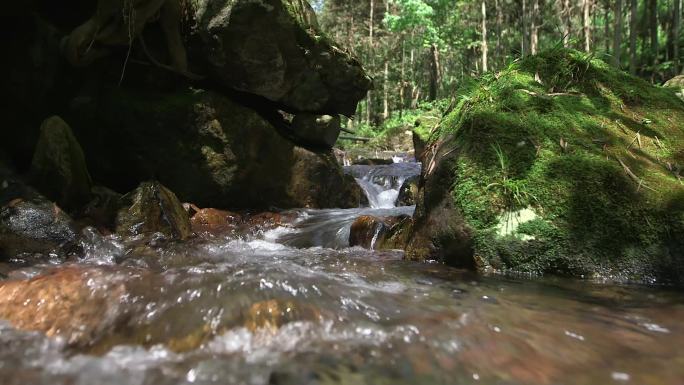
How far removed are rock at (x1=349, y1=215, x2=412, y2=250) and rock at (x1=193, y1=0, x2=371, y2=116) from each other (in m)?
4.01

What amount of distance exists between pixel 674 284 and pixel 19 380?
4.03 metres

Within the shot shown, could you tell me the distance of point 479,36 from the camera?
3525 cm

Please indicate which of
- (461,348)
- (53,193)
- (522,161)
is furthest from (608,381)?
(53,193)

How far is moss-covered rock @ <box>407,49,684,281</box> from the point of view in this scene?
3.68m

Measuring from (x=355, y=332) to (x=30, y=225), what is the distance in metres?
4.49

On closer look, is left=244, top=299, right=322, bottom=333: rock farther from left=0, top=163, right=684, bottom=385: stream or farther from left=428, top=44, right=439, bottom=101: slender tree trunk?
left=428, top=44, right=439, bottom=101: slender tree trunk

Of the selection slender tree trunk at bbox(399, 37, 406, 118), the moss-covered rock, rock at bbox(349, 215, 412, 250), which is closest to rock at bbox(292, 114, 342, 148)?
rock at bbox(349, 215, 412, 250)

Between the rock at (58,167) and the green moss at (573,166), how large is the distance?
15.7 feet

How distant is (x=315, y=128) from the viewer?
1032cm

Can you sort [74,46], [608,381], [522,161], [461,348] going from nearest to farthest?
[608,381] < [461,348] < [522,161] < [74,46]

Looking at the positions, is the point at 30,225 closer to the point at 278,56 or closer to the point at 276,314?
the point at 276,314

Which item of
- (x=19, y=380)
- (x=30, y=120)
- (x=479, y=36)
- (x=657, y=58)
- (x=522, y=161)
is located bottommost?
(x=19, y=380)

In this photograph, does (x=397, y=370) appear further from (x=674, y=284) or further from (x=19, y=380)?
(x=674, y=284)

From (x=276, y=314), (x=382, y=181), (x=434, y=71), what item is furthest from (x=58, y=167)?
(x=434, y=71)
